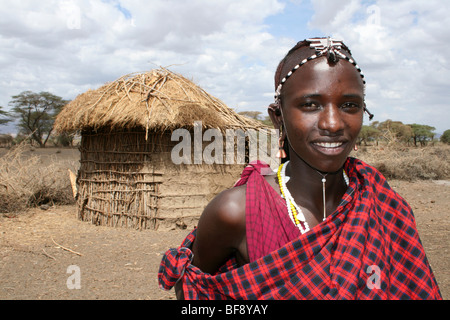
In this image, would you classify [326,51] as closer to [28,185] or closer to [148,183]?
[148,183]

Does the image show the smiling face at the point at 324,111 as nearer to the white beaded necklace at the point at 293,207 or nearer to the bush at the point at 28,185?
the white beaded necklace at the point at 293,207

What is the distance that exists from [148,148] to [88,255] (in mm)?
2134

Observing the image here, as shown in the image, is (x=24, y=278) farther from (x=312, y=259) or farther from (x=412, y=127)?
(x=412, y=127)

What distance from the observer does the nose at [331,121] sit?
44.7 inches

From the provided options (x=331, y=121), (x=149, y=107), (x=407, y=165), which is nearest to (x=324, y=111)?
(x=331, y=121)

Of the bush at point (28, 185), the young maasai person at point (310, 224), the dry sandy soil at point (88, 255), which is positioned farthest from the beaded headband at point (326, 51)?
the bush at point (28, 185)

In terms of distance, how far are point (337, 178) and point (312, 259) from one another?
0.39 meters

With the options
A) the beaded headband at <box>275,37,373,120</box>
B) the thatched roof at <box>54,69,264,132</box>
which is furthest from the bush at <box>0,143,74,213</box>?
the beaded headband at <box>275,37,373,120</box>

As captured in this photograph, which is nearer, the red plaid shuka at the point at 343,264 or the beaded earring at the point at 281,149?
the red plaid shuka at the point at 343,264

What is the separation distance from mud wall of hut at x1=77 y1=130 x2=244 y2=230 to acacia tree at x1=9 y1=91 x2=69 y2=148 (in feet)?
79.2

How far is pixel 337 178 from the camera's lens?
1.38 metres

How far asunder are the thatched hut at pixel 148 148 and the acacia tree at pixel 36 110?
24.0 meters

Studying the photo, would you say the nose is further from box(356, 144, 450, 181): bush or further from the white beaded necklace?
box(356, 144, 450, 181): bush
